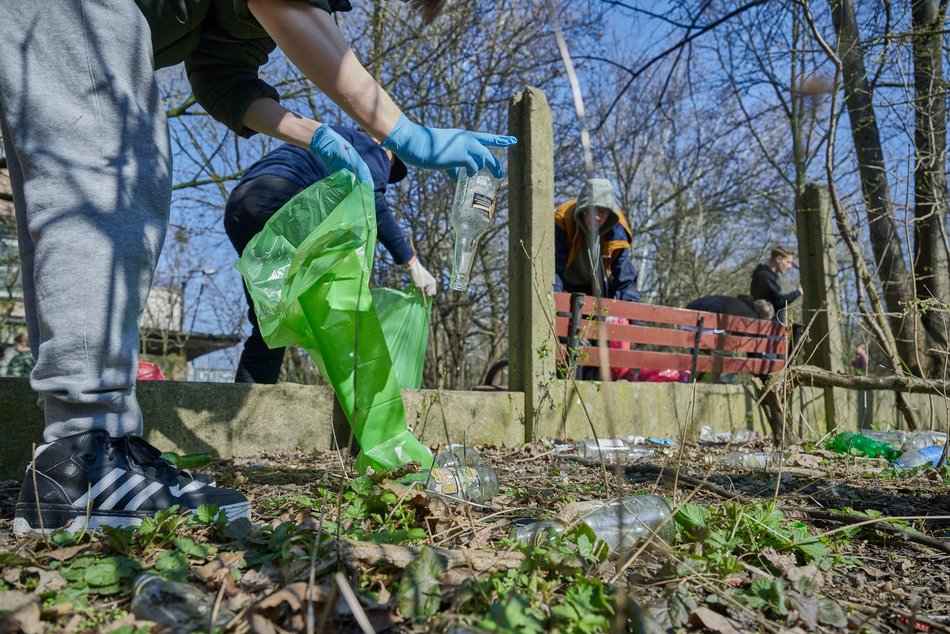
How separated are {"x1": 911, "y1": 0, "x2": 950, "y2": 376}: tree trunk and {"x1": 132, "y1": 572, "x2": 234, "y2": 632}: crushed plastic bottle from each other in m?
5.40

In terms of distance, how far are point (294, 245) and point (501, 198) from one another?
5855 mm

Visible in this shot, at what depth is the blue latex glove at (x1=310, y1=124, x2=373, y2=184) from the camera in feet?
7.66

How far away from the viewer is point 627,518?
5.44 feet

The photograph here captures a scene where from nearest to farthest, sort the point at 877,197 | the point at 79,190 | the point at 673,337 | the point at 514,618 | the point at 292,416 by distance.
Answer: the point at 514,618, the point at 79,190, the point at 292,416, the point at 673,337, the point at 877,197

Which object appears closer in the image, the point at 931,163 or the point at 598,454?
the point at 598,454

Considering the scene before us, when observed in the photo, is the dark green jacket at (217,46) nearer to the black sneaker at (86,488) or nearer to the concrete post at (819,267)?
the black sneaker at (86,488)

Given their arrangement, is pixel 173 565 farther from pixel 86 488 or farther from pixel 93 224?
pixel 93 224

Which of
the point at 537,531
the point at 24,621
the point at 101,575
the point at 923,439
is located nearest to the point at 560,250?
the point at 923,439

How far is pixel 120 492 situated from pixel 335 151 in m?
1.29

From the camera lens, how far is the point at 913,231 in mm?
6047

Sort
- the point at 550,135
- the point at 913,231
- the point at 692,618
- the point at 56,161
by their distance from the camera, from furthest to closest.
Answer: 1. the point at 913,231
2. the point at 550,135
3. the point at 56,161
4. the point at 692,618

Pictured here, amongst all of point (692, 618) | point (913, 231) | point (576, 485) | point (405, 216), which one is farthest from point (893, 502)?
point (405, 216)

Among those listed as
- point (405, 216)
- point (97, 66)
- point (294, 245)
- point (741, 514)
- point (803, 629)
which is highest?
point (405, 216)

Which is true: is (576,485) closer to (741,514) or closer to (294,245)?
(741,514)
